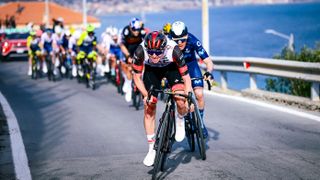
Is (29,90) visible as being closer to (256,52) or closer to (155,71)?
(155,71)

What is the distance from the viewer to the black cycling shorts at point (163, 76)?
8828 mm

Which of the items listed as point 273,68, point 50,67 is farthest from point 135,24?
point 50,67

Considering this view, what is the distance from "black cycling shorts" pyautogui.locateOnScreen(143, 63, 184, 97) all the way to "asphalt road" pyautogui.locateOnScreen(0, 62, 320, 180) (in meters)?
1.05

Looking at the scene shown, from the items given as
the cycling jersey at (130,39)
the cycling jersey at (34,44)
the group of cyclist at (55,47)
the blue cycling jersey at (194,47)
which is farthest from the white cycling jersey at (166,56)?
the cycling jersey at (34,44)

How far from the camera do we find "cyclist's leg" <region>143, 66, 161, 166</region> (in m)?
8.55

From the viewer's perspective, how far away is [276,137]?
10930 millimetres

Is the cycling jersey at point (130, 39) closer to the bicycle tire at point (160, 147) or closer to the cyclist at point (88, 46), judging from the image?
the cyclist at point (88, 46)

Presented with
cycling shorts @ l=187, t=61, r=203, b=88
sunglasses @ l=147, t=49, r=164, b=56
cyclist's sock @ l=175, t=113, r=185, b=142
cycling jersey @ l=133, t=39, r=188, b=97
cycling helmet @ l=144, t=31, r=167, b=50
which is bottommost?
cyclist's sock @ l=175, t=113, r=185, b=142

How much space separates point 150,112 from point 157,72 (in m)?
0.55

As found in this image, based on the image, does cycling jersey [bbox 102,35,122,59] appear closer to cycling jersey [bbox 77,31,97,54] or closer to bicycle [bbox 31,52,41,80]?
cycling jersey [bbox 77,31,97,54]

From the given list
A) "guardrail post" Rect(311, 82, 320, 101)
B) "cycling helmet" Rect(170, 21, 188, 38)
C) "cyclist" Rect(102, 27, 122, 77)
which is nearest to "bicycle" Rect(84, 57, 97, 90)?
"cyclist" Rect(102, 27, 122, 77)

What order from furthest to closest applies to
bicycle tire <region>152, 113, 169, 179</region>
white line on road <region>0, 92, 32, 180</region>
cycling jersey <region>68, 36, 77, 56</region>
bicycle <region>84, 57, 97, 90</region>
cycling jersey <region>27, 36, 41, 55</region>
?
cycling jersey <region>27, 36, 41, 55</region>, cycling jersey <region>68, 36, 77, 56</region>, bicycle <region>84, 57, 97, 90</region>, white line on road <region>0, 92, 32, 180</region>, bicycle tire <region>152, 113, 169, 179</region>

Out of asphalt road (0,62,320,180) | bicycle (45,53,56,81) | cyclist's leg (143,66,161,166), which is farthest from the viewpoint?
bicycle (45,53,56,81)

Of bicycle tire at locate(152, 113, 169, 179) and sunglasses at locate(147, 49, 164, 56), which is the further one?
sunglasses at locate(147, 49, 164, 56)
